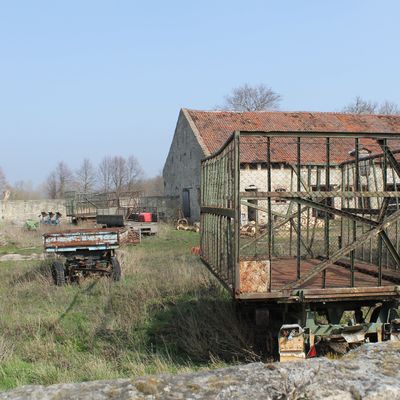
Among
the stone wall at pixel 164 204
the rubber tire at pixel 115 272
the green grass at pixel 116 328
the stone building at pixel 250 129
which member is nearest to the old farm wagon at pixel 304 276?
the green grass at pixel 116 328

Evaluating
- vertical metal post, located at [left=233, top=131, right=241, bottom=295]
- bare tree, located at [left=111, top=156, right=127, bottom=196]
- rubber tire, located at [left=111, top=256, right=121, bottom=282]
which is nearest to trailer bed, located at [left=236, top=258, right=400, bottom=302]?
vertical metal post, located at [left=233, top=131, right=241, bottom=295]

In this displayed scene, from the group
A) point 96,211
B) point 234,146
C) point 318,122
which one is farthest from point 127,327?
point 318,122

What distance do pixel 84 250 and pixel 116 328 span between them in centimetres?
469

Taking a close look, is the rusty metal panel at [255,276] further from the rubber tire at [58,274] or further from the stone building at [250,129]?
the stone building at [250,129]

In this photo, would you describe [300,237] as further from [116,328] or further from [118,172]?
[118,172]

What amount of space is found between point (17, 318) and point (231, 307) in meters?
3.39

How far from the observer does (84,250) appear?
1137cm

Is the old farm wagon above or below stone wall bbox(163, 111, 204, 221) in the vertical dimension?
below

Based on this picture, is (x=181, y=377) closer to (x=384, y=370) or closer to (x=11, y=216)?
(x=384, y=370)

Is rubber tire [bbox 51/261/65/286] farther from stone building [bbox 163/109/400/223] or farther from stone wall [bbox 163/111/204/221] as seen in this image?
stone wall [bbox 163/111/204/221]

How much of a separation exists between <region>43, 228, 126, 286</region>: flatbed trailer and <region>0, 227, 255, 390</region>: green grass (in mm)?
511

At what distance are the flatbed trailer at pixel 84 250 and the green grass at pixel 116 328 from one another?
511mm

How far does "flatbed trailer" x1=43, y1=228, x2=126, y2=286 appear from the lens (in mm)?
11005

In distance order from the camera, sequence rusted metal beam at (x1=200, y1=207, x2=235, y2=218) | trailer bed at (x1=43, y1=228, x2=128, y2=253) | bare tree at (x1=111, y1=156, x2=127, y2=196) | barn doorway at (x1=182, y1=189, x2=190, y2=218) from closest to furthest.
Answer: rusted metal beam at (x1=200, y1=207, x2=235, y2=218)
trailer bed at (x1=43, y1=228, x2=128, y2=253)
barn doorway at (x1=182, y1=189, x2=190, y2=218)
bare tree at (x1=111, y1=156, x2=127, y2=196)
